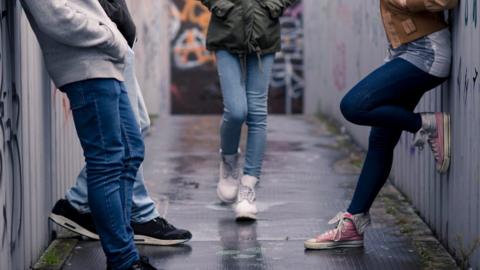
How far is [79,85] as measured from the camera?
473 cm

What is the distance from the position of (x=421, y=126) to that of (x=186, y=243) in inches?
54.5

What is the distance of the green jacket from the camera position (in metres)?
6.49

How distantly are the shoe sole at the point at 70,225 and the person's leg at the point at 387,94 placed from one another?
1.50 meters

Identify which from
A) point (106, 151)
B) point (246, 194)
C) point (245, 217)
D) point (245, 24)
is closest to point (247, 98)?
point (245, 24)

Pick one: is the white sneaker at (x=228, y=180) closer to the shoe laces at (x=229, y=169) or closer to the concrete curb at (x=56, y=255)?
the shoe laces at (x=229, y=169)

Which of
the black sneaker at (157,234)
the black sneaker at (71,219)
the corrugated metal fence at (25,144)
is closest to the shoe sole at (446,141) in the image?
the black sneaker at (157,234)

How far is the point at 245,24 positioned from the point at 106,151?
6.39 feet

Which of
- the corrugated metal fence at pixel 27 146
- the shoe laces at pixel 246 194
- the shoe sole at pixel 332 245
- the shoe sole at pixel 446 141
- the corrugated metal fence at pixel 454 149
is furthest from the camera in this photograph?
the shoe laces at pixel 246 194

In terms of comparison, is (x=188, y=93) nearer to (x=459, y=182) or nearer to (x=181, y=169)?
(x=181, y=169)

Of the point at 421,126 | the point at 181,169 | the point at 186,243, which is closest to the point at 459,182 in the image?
the point at 421,126

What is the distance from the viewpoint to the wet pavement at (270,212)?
5.50 m

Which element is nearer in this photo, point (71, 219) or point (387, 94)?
point (387, 94)

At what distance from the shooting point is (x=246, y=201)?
6.57 meters

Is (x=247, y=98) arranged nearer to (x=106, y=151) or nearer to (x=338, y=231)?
(x=338, y=231)
